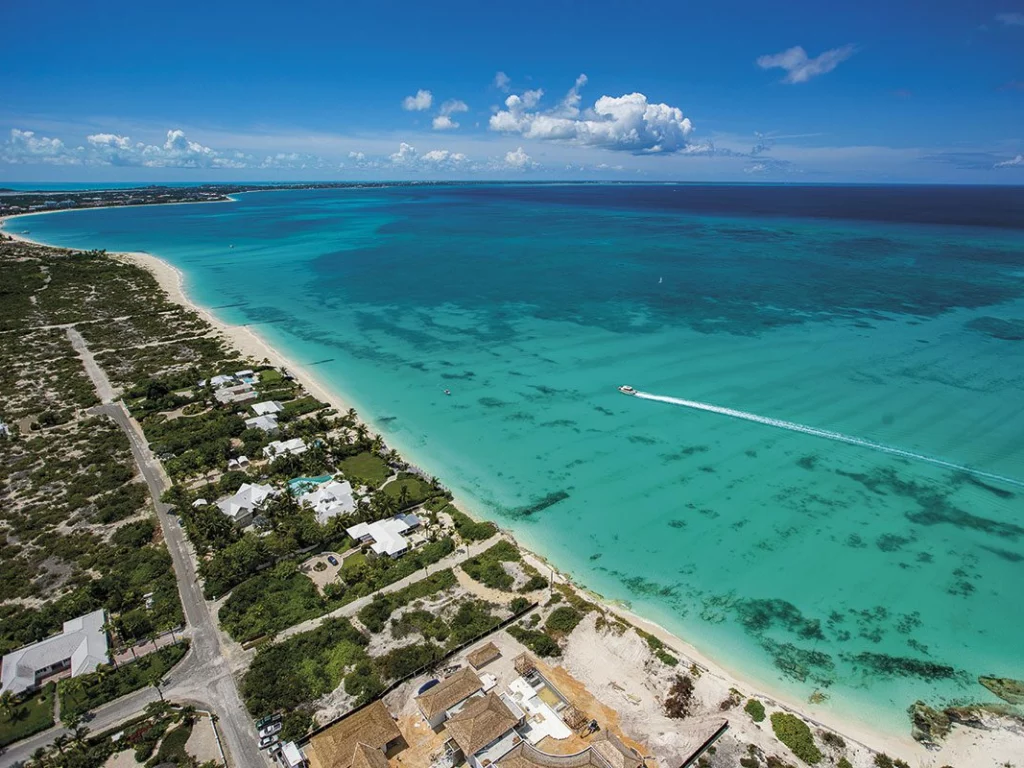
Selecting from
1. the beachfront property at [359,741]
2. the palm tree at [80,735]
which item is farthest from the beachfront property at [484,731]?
the palm tree at [80,735]

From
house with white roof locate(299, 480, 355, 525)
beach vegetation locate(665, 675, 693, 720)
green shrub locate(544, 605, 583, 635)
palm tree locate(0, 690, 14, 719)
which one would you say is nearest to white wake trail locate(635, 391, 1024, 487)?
green shrub locate(544, 605, 583, 635)

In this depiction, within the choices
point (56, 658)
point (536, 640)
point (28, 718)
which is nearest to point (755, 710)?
point (536, 640)

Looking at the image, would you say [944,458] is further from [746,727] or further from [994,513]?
[746,727]

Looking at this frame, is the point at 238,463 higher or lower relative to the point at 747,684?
higher

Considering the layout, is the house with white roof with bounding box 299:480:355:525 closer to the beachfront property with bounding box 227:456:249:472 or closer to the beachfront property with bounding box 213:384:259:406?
the beachfront property with bounding box 227:456:249:472

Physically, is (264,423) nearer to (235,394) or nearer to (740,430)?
(235,394)

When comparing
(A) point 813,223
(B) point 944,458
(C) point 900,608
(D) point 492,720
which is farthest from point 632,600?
(A) point 813,223
